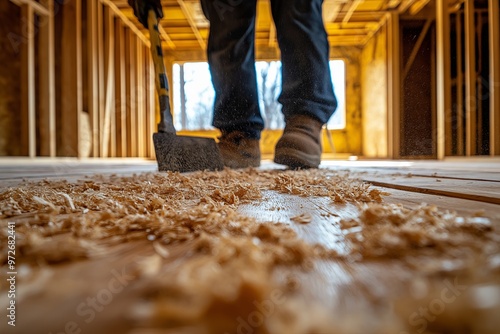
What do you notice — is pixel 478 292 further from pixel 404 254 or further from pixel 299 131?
pixel 299 131

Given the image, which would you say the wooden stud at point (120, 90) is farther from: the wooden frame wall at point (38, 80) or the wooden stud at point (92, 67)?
the wooden frame wall at point (38, 80)

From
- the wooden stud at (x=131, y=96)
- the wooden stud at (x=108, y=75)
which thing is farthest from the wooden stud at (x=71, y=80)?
the wooden stud at (x=131, y=96)

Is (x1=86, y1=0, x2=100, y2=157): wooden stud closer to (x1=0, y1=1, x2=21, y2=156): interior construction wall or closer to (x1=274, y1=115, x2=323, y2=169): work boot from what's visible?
(x1=0, y1=1, x2=21, y2=156): interior construction wall

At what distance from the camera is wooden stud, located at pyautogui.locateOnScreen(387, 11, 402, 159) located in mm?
5422

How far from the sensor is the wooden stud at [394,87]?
542 centimetres

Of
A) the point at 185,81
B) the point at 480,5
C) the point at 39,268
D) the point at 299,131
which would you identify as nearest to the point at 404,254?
the point at 39,268

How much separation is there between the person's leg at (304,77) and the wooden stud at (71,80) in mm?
3583

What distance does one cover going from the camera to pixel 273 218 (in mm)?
462

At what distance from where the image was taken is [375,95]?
20.2 ft

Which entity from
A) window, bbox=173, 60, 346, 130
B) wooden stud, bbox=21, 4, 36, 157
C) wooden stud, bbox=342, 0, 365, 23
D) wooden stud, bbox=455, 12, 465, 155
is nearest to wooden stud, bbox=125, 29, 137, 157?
window, bbox=173, 60, 346, 130

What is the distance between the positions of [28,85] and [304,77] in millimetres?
3279

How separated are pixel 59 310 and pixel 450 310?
0.70 ft

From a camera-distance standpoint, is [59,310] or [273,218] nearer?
[59,310]

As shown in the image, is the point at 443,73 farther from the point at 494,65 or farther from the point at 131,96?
the point at 131,96
